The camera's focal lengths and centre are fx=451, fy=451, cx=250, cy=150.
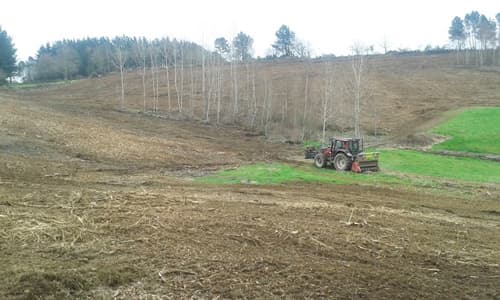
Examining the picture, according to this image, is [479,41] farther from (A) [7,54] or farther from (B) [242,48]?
(A) [7,54]

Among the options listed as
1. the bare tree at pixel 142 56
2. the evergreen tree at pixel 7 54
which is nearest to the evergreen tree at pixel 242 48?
the bare tree at pixel 142 56

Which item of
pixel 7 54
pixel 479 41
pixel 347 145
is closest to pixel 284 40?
pixel 479 41

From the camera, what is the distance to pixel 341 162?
24594 mm

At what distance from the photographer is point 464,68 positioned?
7725 centimetres

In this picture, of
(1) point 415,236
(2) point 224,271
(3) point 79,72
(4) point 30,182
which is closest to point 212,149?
(4) point 30,182

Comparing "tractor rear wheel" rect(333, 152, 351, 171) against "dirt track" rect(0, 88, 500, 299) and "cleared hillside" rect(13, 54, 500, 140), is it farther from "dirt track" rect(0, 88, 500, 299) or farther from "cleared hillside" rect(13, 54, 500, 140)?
"cleared hillside" rect(13, 54, 500, 140)

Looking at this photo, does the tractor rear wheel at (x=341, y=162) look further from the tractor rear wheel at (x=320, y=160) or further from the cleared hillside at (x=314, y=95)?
the cleared hillside at (x=314, y=95)

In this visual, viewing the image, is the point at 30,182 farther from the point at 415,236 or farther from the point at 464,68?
the point at 464,68

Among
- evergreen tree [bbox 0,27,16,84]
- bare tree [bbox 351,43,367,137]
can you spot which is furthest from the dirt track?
evergreen tree [bbox 0,27,16,84]

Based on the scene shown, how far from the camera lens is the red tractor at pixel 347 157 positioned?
24.0 meters

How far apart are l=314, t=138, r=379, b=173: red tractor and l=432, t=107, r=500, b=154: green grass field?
15081 millimetres

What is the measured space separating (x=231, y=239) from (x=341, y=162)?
15.8m

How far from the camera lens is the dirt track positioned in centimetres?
748

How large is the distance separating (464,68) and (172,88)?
162 ft
